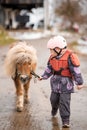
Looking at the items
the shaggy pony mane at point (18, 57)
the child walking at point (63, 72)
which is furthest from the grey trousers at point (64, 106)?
the shaggy pony mane at point (18, 57)

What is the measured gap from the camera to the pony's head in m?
9.52

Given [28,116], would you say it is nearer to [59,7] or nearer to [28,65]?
[28,65]

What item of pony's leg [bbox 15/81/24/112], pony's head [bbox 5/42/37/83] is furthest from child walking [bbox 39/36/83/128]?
pony's leg [bbox 15/81/24/112]

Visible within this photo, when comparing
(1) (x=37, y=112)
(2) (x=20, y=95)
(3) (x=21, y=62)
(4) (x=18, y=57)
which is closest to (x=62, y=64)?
(3) (x=21, y=62)

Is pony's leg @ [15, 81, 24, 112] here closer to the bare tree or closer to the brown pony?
the brown pony

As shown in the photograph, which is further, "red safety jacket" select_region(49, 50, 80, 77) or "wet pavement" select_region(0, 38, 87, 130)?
"wet pavement" select_region(0, 38, 87, 130)

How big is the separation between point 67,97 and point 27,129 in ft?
2.87

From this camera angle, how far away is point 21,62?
952 cm

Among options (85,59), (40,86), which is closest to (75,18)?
(85,59)

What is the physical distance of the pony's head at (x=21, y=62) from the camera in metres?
9.52

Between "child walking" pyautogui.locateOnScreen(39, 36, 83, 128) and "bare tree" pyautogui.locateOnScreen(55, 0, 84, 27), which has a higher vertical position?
"bare tree" pyautogui.locateOnScreen(55, 0, 84, 27)

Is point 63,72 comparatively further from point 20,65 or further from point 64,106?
point 20,65

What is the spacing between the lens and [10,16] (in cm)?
4934


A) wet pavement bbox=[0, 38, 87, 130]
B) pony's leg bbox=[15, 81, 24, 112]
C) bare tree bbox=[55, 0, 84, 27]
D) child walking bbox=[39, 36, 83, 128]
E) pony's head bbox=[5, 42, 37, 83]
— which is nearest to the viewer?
child walking bbox=[39, 36, 83, 128]
